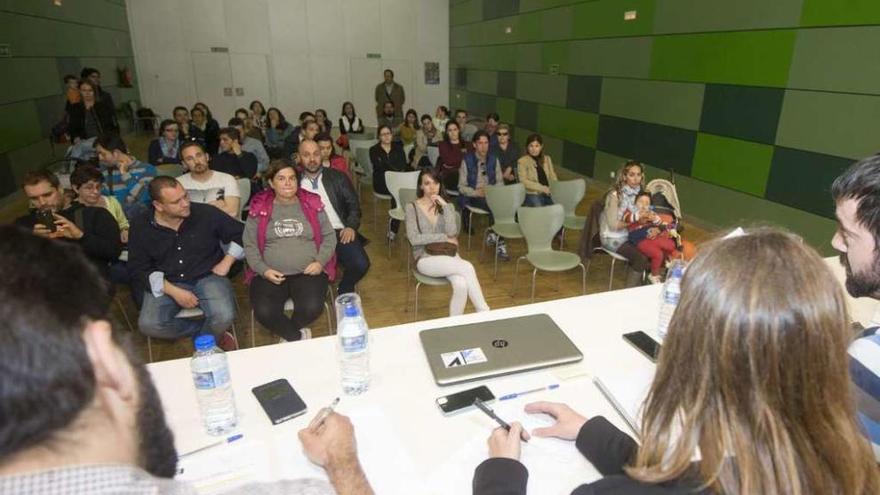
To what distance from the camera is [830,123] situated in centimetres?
424

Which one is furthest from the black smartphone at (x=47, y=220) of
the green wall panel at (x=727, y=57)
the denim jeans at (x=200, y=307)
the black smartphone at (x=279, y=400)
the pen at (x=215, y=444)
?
the green wall panel at (x=727, y=57)

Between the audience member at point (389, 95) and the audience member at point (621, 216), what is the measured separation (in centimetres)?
703

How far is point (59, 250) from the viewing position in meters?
0.58

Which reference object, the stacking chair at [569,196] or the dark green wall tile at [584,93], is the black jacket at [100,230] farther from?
the dark green wall tile at [584,93]

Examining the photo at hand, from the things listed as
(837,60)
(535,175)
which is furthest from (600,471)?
(837,60)

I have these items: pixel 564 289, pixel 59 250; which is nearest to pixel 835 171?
pixel 564 289

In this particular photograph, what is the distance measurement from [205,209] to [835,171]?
16.3ft

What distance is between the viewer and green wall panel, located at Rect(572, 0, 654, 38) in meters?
6.09

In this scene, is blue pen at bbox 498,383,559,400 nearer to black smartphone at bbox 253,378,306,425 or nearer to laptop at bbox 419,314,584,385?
laptop at bbox 419,314,584,385

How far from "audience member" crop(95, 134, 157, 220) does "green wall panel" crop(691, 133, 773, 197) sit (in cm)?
551

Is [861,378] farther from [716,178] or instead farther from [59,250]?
[716,178]

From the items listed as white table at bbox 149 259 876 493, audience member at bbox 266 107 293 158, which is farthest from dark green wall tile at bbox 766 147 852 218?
audience member at bbox 266 107 293 158

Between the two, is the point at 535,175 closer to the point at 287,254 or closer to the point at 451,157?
the point at 451,157

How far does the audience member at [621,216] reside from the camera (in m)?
3.82
